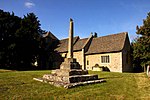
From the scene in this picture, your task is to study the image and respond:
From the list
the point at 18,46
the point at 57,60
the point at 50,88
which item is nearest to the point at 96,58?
the point at 57,60

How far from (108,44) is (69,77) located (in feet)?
80.8

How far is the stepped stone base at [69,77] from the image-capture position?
47.1 ft

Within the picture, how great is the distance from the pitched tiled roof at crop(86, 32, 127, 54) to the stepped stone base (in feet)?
62.7

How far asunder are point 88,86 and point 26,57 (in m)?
28.3

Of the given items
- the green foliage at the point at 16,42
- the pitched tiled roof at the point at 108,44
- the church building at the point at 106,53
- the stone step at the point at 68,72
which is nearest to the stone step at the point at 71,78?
the stone step at the point at 68,72

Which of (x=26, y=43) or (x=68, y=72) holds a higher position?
(x=26, y=43)

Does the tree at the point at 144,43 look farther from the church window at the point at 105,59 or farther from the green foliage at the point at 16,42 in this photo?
the green foliage at the point at 16,42

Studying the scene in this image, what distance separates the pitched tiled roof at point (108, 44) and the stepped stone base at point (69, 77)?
752 inches

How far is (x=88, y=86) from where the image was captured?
1416cm

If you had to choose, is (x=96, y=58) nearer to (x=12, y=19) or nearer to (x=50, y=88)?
(x=12, y=19)

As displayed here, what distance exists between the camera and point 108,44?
38.0m

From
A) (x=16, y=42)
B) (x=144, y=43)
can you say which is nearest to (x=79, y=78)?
(x=144, y=43)

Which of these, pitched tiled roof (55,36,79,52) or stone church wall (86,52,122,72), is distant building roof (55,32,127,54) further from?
stone church wall (86,52,122,72)

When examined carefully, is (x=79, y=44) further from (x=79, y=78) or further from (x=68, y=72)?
(x=79, y=78)
